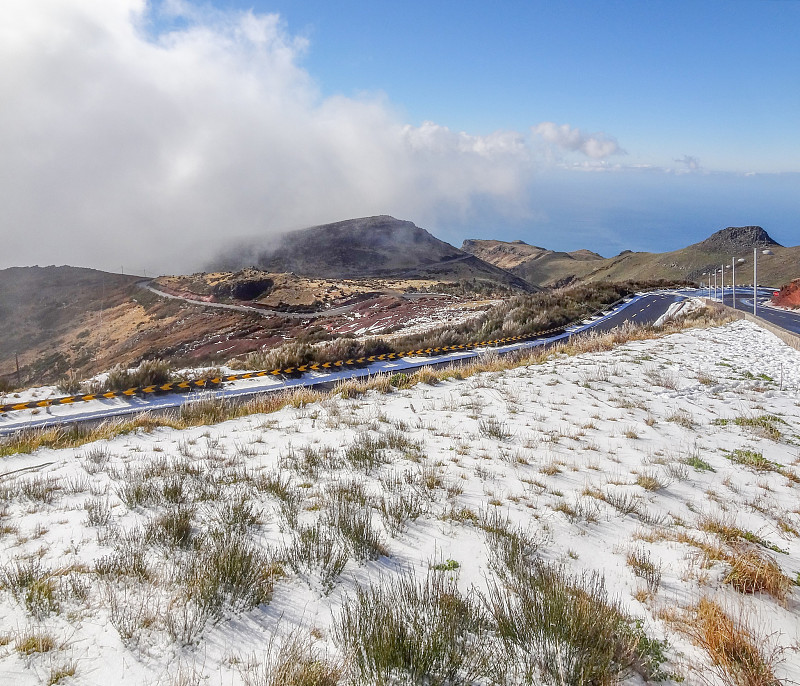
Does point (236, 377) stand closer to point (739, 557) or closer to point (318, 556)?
point (318, 556)

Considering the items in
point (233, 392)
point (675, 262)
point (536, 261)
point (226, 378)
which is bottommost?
point (233, 392)

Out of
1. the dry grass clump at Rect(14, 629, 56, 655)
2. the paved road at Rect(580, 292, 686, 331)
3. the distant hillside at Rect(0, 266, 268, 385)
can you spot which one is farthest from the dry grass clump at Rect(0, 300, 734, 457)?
the distant hillside at Rect(0, 266, 268, 385)

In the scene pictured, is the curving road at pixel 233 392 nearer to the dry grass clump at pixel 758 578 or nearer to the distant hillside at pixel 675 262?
the dry grass clump at pixel 758 578

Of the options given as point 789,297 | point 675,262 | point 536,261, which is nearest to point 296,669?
point 789,297

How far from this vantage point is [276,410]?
30.1ft

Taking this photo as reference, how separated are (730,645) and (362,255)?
97.6 m

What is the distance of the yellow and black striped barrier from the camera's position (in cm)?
1137

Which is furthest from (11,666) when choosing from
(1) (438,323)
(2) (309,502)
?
(1) (438,323)

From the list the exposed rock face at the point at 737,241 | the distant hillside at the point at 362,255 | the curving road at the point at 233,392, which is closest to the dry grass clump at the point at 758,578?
the curving road at the point at 233,392

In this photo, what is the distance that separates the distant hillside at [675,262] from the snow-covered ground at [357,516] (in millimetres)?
92169

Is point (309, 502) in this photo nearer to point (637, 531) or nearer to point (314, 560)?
point (314, 560)

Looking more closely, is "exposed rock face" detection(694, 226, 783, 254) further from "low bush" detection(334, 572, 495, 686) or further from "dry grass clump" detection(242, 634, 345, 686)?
"dry grass clump" detection(242, 634, 345, 686)

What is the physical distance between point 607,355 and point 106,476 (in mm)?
12922

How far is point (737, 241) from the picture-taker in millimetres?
122125
